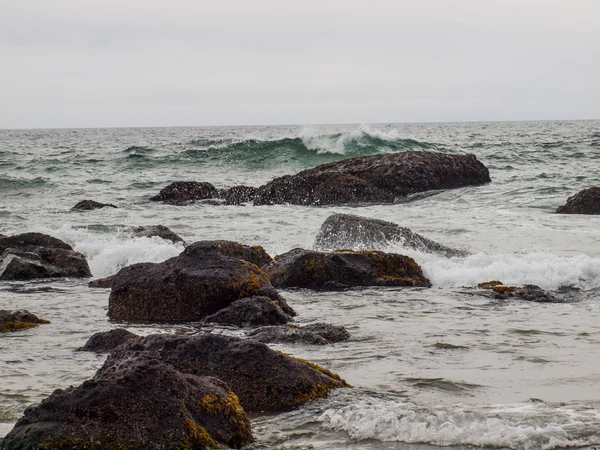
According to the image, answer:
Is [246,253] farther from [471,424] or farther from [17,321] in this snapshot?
[471,424]

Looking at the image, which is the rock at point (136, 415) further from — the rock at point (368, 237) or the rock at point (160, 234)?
the rock at point (160, 234)

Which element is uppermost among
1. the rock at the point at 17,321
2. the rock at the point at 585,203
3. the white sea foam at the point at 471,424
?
the rock at the point at 585,203

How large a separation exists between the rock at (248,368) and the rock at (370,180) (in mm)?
12927

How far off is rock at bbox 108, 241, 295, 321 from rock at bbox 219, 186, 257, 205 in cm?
1116

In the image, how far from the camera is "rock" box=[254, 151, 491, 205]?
17.9 metres

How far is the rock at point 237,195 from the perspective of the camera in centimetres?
1884

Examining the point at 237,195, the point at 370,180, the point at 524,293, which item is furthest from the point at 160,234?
the point at 370,180

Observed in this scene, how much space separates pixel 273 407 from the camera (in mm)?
4523

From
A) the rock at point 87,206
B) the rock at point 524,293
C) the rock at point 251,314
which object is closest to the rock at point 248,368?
the rock at point 251,314

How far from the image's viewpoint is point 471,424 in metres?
4.06

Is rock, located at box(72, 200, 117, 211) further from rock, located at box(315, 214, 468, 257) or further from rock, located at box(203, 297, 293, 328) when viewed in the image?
rock, located at box(203, 297, 293, 328)

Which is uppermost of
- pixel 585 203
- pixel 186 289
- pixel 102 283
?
pixel 585 203

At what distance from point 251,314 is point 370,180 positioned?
11.9 metres

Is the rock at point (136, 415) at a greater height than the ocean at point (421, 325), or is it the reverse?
the rock at point (136, 415)
